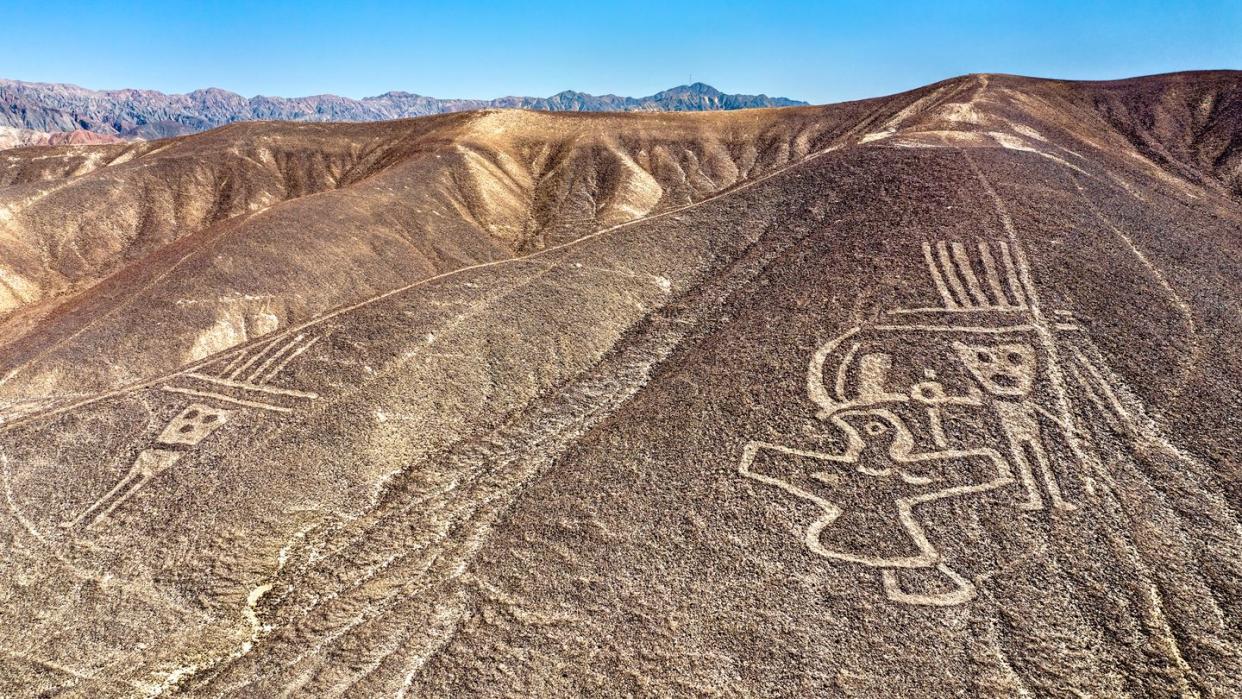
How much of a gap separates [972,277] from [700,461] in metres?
12.3

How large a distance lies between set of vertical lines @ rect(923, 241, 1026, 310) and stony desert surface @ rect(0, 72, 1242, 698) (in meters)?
0.13

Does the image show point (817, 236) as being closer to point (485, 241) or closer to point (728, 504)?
point (728, 504)

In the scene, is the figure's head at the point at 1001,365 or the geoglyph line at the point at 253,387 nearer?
the figure's head at the point at 1001,365

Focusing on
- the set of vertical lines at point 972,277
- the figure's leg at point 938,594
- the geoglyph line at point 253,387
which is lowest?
the figure's leg at point 938,594

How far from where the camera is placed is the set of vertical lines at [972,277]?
20.3 meters

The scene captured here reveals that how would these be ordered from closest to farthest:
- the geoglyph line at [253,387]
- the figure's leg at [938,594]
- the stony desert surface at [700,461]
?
the stony desert surface at [700,461], the figure's leg at [938,594], the geoglyph line at [253,387]

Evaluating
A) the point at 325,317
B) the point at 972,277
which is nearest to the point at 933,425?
the point at 972,277

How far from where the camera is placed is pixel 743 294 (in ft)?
77.7

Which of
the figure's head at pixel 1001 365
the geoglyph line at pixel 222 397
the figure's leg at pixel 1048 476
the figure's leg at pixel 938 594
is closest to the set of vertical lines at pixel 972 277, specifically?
the figure's head at pixel 1001 365

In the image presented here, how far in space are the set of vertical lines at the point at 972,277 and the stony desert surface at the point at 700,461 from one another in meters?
0.13

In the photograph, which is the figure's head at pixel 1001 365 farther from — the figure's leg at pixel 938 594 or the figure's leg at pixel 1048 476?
the figure's leg at pixel 938 594

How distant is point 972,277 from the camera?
21.4m

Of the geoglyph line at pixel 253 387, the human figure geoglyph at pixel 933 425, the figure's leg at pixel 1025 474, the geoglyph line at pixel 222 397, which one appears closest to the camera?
the human figure geoglyph at pixel 933 425

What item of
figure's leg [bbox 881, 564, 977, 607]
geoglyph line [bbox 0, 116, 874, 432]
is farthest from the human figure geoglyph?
geoglyph line [bbox 0, 116, 874, 432]
